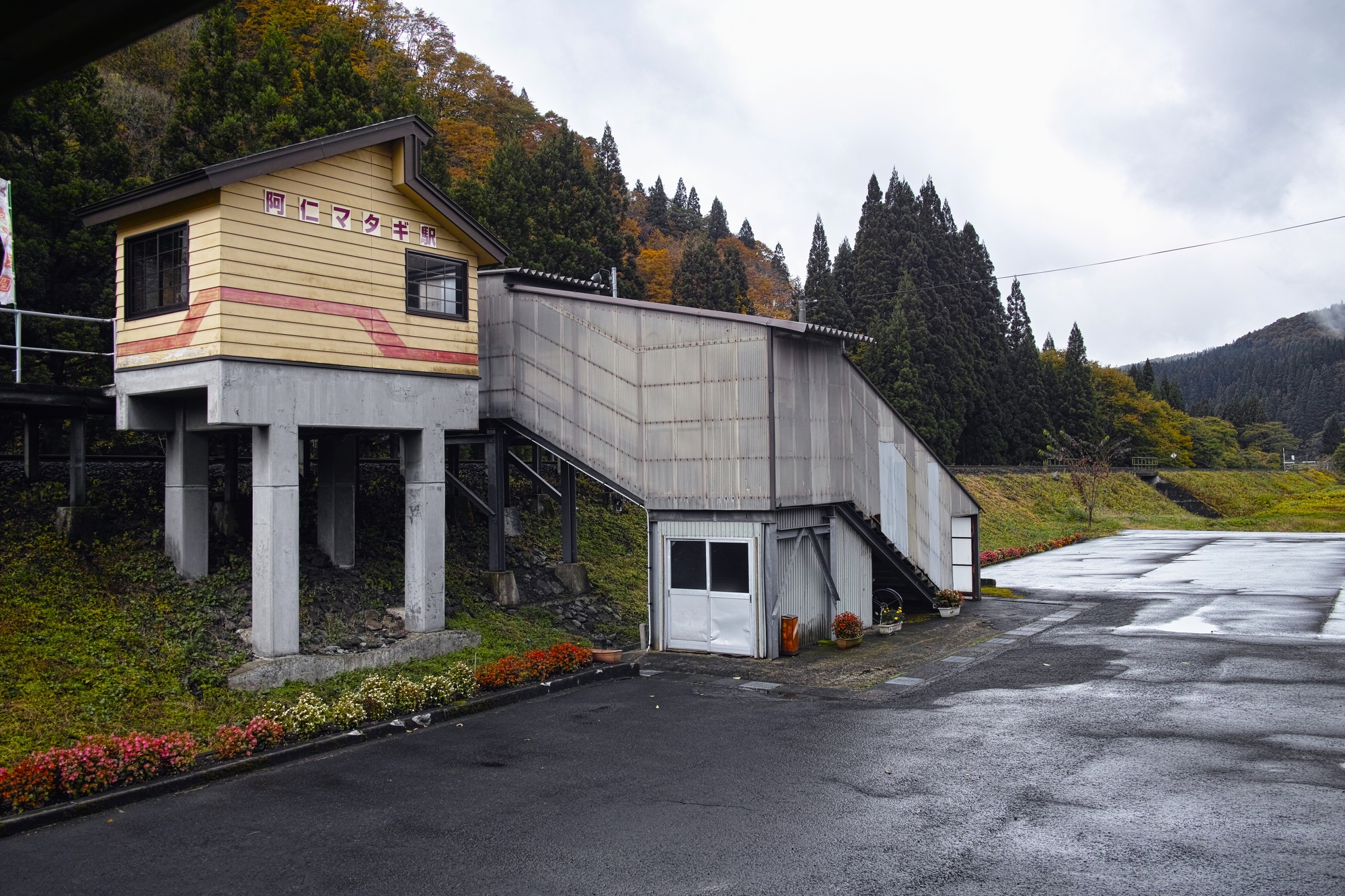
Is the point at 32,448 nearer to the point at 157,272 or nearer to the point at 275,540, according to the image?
the point at 157,272

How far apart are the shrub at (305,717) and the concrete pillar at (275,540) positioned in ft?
7.06

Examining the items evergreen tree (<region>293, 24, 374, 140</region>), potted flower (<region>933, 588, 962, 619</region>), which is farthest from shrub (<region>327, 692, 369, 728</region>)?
evergreen tree (<region>293, 24, 374, 140</region>)

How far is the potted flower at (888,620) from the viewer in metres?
21.5

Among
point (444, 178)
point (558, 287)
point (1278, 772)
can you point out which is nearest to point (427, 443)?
point (558, 287)

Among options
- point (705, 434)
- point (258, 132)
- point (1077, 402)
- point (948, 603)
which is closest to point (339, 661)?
point (705, 434)

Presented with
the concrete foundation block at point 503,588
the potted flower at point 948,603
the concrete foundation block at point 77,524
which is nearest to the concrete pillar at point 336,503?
the concrete foundation block at point 503,588

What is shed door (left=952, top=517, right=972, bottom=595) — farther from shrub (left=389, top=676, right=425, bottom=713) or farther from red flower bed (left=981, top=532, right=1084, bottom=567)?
shrub (left=389, top=676, right=425, bottom=713)

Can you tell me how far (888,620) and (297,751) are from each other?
14250 millimetres

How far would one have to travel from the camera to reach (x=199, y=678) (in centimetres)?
1347

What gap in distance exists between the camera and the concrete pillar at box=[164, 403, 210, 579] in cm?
1606

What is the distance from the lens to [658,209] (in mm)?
108312

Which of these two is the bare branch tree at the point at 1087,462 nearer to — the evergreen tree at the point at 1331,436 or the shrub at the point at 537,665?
the shrub at the point at 537,665

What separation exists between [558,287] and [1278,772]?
17249mm

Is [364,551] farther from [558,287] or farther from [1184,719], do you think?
Result: [1184,719]
